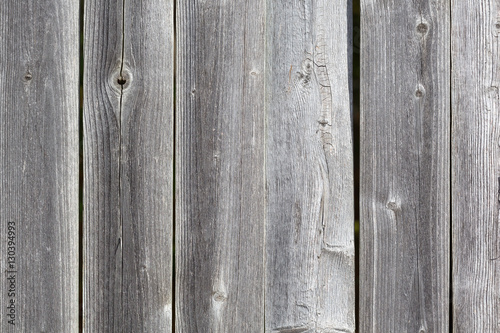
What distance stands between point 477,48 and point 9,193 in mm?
1690

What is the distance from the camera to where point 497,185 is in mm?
1662

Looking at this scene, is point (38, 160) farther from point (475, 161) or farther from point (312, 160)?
point (475, 161)

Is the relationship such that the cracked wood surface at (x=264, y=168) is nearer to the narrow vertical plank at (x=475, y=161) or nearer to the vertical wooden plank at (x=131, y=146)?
the vertical wooden plank at (x=131, y=146)

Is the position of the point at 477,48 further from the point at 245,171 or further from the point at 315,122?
the point at 245,171

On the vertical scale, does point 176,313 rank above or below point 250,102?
below

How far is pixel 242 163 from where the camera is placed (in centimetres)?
162

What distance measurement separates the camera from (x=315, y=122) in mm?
1646

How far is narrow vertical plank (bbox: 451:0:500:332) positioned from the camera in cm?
165

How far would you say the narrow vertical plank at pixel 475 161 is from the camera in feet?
5.40

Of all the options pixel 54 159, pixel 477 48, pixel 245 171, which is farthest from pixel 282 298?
pixel 477 48

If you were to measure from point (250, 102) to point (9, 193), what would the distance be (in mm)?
882

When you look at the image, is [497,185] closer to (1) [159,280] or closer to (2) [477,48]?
(2) [477,48]

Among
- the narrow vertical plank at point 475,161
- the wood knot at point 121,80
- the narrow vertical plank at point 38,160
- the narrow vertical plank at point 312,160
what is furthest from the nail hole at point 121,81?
the narrow vertical plank at point 475,161

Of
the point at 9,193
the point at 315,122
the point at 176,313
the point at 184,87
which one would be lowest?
the point at 176,313
